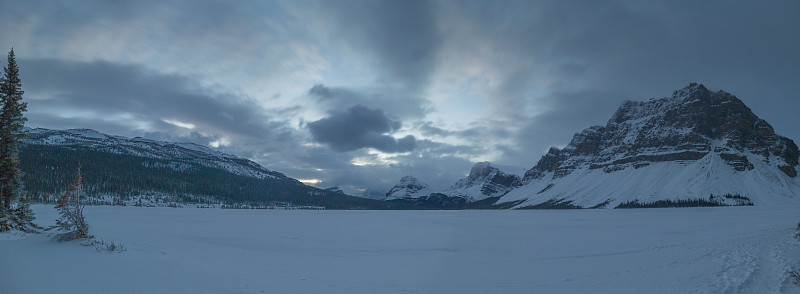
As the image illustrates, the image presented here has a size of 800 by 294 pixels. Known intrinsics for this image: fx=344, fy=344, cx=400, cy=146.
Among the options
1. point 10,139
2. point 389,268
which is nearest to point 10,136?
point 10,139

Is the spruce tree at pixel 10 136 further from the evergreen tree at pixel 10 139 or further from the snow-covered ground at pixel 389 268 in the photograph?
the snow-covered ground at pixel 389 268

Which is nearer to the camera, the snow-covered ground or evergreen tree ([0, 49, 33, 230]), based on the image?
the snow-covered ground

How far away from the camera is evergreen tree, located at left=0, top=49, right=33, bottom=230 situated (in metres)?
21.2

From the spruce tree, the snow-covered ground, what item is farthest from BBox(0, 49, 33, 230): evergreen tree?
the snow-covered ground

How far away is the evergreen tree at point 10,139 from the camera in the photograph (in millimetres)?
21172

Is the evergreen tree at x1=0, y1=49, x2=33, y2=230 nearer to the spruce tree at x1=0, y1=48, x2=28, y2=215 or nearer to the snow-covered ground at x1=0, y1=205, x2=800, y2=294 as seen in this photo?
the spruce tree at x1=0, y1=48, x2=28, y2=215

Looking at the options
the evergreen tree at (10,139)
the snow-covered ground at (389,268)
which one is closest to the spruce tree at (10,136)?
the evergreen tree at (10,139)

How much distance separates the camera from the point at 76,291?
8516 mm

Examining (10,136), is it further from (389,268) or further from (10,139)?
(389,268)

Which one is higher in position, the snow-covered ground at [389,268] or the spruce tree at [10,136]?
the spruce tree at [10,136]

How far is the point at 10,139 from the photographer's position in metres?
21.8

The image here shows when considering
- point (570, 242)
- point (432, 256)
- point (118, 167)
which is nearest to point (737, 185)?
point (570, 242)

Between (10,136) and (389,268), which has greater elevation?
(10,136)

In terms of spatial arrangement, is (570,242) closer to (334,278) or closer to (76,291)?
(334,278)
